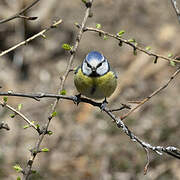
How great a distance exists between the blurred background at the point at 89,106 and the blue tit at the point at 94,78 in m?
1.98

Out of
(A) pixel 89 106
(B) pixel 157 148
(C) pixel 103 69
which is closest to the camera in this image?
(B) pixel 157 148

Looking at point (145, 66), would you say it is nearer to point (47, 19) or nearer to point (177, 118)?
point (177, 118)

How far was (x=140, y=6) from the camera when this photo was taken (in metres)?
8.27

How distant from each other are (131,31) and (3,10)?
2.48 metres

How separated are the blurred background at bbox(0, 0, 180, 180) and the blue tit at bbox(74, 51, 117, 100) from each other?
6.48ft

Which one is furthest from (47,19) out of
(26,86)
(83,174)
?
(83,174)

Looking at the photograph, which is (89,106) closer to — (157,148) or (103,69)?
(103,69)

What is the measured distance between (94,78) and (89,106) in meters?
3.51

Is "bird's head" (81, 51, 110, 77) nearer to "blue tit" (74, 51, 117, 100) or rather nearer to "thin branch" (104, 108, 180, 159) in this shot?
"blue tit" (74, 51, 117, 100)

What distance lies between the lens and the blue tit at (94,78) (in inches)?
130

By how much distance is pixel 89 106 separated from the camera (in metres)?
6.80

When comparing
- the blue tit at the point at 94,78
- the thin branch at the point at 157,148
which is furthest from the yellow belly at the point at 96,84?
the thin branch at the point at 157,148

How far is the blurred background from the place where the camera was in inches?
214

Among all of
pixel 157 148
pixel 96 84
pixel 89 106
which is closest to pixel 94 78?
pixel 96 84
